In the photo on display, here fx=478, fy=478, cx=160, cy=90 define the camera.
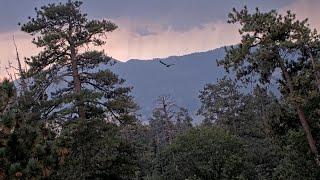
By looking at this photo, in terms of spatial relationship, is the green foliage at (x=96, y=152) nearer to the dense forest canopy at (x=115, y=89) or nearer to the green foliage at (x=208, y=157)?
the dense forest canopy at (x=115, y=89)

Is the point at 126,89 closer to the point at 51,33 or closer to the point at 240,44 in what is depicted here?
the point at 51,33

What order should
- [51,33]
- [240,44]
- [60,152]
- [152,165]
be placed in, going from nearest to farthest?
[60,152]
[240,44]
[51,33]
[152,165]

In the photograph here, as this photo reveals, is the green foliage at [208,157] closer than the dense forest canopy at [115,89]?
No

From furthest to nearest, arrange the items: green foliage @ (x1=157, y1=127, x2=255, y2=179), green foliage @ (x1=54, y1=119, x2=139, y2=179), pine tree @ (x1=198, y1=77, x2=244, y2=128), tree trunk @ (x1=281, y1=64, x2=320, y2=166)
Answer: pine tree @ (x1=198, y1=77, x2=244, y2=128)
green foliage @ (x1=157, y1=127, x2=255, y2=179)
tree trunk @ (x1=281, y1=64, x2=320, y2=166)
green foliage @ (x1=54, y1=119, x2=139, y2=179)

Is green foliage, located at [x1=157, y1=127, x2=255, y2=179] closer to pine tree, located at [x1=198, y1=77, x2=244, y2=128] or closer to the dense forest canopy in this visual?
the dense forest canopy

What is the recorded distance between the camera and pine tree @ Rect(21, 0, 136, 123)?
29130 mm

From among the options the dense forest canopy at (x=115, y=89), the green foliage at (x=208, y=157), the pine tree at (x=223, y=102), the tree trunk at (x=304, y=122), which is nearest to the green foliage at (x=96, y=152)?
the dense forest canopy at (x=115, y=89)

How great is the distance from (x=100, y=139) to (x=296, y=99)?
11147mm

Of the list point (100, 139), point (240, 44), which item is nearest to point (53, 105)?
point (100, 139)

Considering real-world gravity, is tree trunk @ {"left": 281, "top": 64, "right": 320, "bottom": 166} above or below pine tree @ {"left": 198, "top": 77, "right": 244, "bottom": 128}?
below

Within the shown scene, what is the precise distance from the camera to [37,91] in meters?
28.7

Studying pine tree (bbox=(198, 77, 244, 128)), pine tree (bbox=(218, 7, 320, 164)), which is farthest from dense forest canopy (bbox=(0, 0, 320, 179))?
pine tree (bbox=(198, 77, 244, 128))

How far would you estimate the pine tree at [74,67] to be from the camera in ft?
95.6

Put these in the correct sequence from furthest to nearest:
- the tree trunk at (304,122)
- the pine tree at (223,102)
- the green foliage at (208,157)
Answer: the pine tree at (223,102), the green foliage at (208,157), the tree trunk at (304,122)
